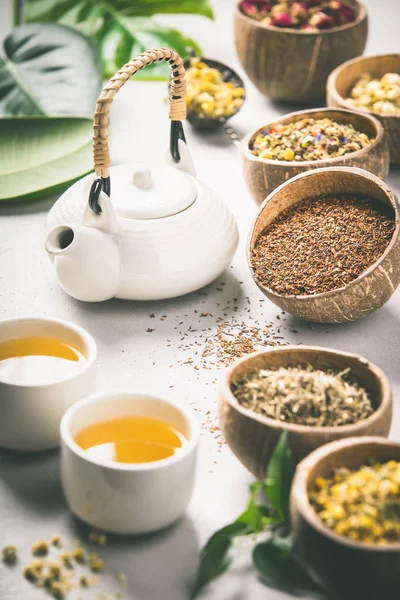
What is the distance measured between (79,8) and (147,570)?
215 centimetres

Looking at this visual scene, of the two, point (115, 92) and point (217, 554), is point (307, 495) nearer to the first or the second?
point (217, 554)

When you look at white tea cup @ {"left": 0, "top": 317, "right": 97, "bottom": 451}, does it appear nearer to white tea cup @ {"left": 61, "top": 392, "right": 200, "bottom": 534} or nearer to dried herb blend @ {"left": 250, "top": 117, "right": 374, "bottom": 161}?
white tea cup @ {"left": 61, "top": 392, "right": 200, "bottom": 534}

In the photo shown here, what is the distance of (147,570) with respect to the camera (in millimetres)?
1082

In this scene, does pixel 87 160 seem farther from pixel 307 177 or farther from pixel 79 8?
pixel 79 8

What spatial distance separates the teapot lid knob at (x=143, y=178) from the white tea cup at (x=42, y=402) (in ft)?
1.37

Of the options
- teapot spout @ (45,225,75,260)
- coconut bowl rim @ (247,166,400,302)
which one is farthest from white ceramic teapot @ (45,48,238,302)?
coconut bowl rim @ (247,166,400,302)

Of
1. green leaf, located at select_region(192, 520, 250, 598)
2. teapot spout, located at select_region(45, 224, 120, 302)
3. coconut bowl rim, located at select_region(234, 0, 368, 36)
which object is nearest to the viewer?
green leaf, located at select_region(192, 520, 250, 598)

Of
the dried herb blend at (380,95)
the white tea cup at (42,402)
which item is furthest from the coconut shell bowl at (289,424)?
the dried herb blend at (380,95)

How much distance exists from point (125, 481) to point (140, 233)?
638 mm

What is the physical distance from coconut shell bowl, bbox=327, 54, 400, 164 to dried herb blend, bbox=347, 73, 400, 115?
1.5 inches

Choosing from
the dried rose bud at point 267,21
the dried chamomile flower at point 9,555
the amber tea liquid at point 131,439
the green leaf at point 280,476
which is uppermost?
the dried rose bud at point 267,21

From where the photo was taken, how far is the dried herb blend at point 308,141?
180cm

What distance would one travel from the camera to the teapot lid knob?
63.1 inches

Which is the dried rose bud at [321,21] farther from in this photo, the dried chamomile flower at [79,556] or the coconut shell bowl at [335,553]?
the dried chamomile flower at [79,556]
